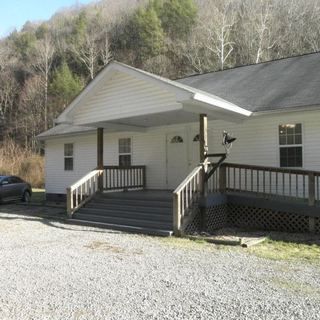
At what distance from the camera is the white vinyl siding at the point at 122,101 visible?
1152cm

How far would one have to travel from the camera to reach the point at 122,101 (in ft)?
41.4

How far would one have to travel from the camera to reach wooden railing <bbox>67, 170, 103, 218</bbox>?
42.8 feet

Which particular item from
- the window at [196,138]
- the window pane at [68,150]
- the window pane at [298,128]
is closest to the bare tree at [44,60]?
the window pane at [68,150]

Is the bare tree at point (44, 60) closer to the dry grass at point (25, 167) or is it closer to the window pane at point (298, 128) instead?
the dry grass at point (25, 167)

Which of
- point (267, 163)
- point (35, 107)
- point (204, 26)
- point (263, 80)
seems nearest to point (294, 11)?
point (204, 26)

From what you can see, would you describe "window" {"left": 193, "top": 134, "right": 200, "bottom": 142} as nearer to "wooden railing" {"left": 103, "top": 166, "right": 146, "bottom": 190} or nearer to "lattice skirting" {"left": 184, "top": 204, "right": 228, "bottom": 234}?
"wooden railing" {"left": 103, "top": 166, "right": 146, "bottom": 190}

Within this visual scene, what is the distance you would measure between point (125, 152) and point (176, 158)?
9.03 ft

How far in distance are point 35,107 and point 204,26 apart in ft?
73.5

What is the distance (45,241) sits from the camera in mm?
9672

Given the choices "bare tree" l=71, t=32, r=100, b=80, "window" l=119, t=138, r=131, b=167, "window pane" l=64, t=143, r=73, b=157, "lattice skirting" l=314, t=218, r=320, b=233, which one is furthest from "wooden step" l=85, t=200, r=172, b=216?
"bare tree" l=71, t=32, r=100, b=80

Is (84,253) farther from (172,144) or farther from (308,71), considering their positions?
(308,71)

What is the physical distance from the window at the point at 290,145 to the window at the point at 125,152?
6594 millimetres

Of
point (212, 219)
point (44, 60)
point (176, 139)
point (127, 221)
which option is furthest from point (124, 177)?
point (44, 60)

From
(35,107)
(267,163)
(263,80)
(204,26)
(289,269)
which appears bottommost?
(289,269)
